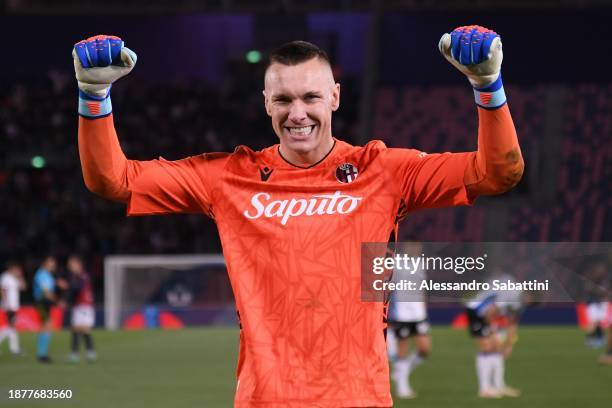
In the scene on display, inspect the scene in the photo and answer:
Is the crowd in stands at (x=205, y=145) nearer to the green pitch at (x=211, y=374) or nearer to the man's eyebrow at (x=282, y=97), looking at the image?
the green pitch at (x=211, y=374)

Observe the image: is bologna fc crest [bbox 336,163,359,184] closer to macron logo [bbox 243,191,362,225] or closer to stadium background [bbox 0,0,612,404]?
macron logo [bbox 243,191,362,225]

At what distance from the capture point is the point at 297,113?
131 inches

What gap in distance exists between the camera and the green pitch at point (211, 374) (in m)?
12.1

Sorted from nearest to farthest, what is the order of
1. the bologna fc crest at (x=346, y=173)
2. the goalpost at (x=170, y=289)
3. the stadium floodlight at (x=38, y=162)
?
the bologna fc crest at (x=346, y=173), the goalpost at (x=170, y=289), the stadium floodlight at (x=38, y=162)

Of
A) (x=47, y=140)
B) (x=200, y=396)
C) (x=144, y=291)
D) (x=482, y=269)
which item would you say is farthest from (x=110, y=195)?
(x=47, y=140)

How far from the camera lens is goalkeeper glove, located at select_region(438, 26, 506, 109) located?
2906 mm

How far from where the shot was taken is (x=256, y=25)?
31.6m

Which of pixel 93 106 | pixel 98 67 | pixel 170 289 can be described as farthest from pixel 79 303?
pixel 98 67

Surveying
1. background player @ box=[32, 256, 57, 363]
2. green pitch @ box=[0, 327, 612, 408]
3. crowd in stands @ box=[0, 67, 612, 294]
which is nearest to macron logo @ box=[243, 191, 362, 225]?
green pitch @ box=[0, 327, 612, 408]

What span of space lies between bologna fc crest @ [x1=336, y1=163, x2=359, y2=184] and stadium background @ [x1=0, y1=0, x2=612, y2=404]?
24093 millimetres

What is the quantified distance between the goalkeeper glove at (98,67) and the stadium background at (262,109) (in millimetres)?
24290

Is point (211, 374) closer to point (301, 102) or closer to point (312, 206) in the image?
point (312, 206)

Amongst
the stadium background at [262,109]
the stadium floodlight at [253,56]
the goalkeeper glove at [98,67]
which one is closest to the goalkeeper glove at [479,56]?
the goalkeeper glove at [98,67]

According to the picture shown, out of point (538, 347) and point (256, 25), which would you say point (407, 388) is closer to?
point (538, 347)
